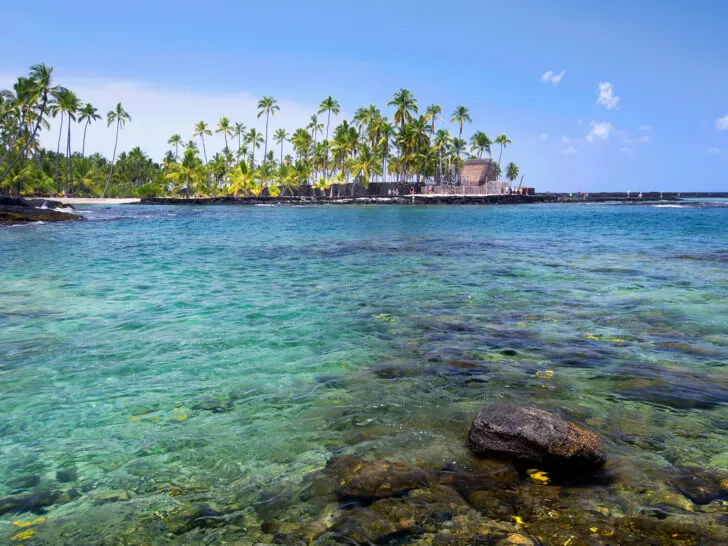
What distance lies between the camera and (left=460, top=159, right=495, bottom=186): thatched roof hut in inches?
3858

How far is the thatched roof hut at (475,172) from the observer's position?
9800 centimetres

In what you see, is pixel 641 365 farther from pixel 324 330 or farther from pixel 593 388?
pixel 324 330

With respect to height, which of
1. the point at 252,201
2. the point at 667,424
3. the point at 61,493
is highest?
the point at 252,201

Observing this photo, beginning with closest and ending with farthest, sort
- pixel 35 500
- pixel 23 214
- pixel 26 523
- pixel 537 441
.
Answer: pixel 26 523
pixel 35 500
pixel 537 441
pixel 23 214

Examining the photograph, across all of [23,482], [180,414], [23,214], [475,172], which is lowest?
[23,482]

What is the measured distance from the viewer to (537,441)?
4148 mm

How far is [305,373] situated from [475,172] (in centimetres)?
9735

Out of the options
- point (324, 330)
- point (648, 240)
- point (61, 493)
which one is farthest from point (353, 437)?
point (648, 240)

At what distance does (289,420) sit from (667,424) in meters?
4.02

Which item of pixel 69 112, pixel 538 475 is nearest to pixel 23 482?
pixel 538 475

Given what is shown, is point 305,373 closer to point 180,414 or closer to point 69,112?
point 180,414

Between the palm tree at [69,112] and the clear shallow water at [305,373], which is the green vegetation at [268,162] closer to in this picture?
the palm tree at [69,112]

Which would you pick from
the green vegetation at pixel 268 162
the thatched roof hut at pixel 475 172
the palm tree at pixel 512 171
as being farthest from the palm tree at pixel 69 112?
the palm tree at pixel 512 171

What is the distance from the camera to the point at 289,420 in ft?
17.3
